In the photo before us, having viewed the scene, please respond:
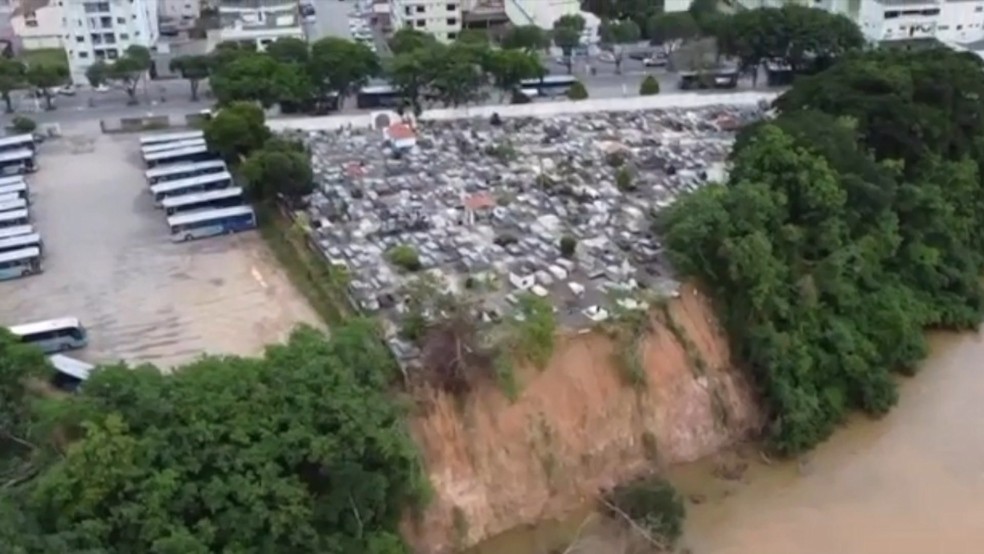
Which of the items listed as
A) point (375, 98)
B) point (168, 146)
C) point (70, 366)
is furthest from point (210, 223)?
point (375, 98)

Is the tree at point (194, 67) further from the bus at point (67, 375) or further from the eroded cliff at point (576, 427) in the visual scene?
the eroded cliff at point (576, 427)

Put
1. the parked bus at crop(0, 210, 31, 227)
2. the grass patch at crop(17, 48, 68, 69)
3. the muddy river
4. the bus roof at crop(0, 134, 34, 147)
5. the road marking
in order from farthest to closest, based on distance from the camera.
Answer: the grass patch at crop(17, 48, 68, 69)
the bus roof at crop(0, 134, 34, 147)
the parked bus at crop(0, 210, 31, 227)
the road marking
the muddy river

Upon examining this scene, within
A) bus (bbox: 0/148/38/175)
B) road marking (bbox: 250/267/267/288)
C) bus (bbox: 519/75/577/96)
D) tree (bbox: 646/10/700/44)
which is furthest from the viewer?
tree (bbox: 646/10/700/44)

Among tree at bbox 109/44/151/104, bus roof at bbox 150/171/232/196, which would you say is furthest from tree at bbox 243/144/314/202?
tree at bbox 109/44/151/104

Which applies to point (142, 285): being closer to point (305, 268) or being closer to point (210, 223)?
point (210, 223)

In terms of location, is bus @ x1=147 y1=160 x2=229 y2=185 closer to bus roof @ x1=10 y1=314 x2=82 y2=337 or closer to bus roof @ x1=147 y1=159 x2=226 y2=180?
bus roof @ x1=147 y1=159 x2=226 y2=180

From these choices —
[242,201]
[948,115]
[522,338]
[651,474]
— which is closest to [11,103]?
[242,201]

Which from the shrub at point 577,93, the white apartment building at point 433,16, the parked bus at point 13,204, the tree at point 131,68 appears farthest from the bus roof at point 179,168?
the white apartment building at point 433,16
